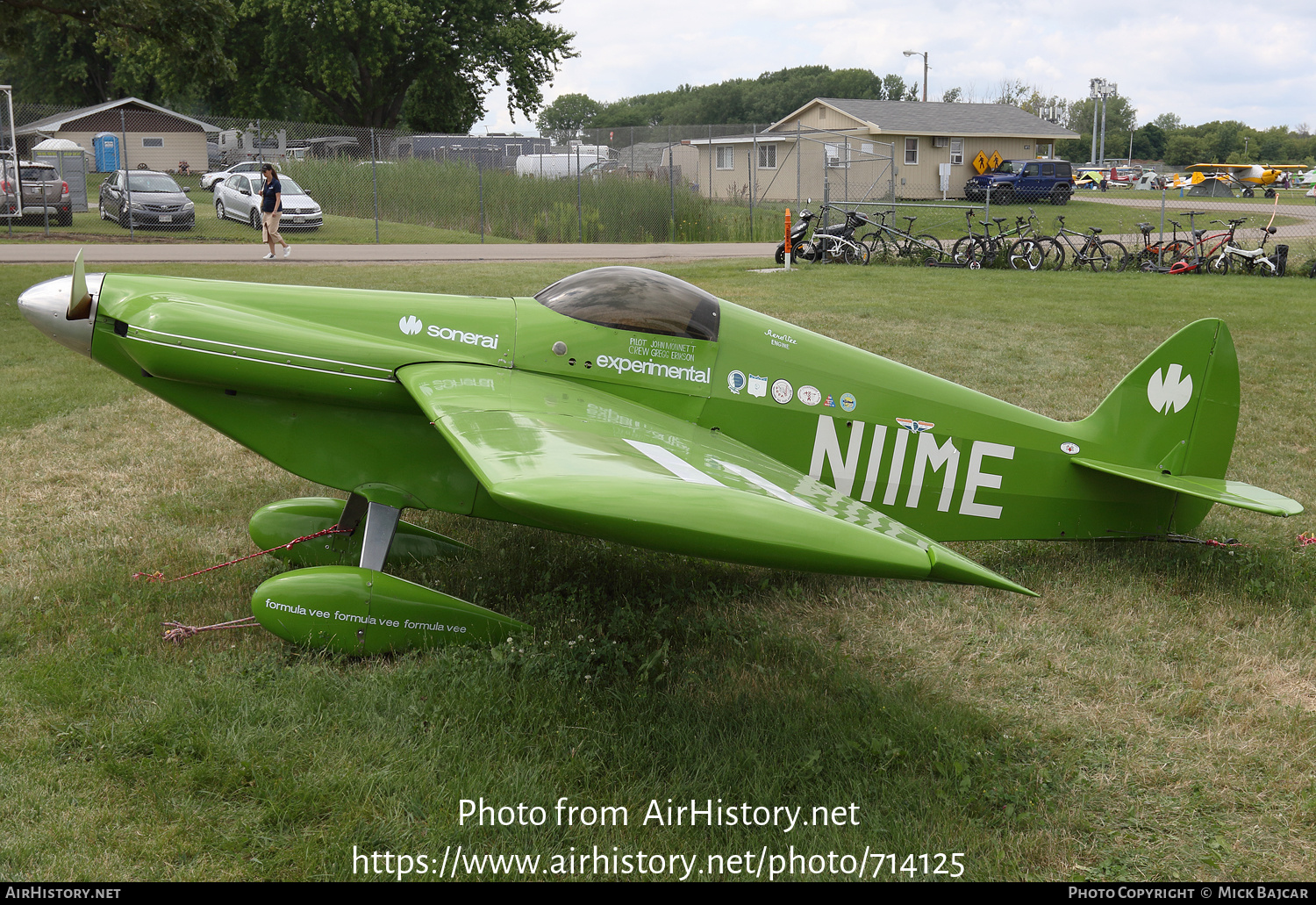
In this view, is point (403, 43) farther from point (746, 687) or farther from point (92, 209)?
point (746, 687)

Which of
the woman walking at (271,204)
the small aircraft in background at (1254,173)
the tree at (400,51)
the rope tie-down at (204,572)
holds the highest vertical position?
the tree at (400,51)

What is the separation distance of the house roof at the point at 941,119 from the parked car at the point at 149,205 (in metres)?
32.6

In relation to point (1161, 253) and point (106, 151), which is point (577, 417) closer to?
point (1161, 253)

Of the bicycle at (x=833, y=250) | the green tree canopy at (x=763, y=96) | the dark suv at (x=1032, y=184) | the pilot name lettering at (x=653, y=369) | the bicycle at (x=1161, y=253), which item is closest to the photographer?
the pilot name lettering at (x=653, y=369)

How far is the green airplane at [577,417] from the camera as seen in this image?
4.49 meters

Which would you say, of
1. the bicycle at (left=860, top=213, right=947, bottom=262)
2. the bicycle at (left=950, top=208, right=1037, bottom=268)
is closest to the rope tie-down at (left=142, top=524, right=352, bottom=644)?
→ the bicycle at (left=860, top=213, right=947, bottom=262)

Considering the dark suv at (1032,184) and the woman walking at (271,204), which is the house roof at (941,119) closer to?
the dark suv at (1032,184)

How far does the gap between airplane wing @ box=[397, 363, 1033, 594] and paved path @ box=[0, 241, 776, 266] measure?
17.4m

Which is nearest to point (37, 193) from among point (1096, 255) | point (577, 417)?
point (577, 417)

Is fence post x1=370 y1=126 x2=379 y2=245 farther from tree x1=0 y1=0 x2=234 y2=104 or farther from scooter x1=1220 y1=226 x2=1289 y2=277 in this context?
scooter x1=1220 y1=226 x2=1289 y2=277

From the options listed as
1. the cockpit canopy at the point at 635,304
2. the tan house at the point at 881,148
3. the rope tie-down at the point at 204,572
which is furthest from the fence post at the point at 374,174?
the cockpit canopy at the point at 635,304

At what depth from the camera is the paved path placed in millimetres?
19938

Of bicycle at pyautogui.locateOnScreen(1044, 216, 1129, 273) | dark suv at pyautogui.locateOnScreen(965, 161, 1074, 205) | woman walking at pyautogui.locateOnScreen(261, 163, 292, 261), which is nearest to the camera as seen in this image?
woman walking at pyautogui.locateOnScreen(261, 163, 292, 261)
